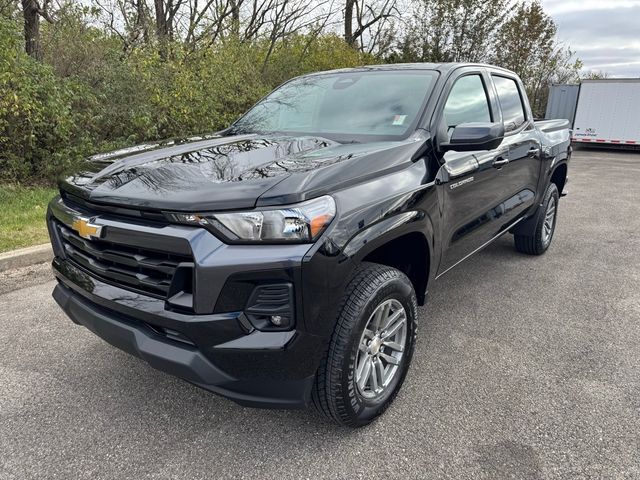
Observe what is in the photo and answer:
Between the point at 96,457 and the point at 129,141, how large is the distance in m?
6.38

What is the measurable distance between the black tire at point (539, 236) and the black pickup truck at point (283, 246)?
2066 millimetres

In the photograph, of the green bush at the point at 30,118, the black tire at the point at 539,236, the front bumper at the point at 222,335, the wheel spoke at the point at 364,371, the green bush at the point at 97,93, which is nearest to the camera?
the front bumper at the point at 222,335

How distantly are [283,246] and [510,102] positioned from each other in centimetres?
316

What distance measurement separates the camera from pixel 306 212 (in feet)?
6.17

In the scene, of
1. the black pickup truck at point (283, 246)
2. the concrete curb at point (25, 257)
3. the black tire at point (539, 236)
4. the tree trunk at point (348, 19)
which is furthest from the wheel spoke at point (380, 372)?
the tree trunk at point (348, 19)

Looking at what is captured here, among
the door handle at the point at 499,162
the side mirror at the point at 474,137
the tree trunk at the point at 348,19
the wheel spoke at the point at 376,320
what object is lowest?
the wheel spoke at the point at 376,320

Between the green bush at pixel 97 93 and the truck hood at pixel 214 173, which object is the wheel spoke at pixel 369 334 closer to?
the truck hood at pixel 214 173

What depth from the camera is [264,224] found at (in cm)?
184

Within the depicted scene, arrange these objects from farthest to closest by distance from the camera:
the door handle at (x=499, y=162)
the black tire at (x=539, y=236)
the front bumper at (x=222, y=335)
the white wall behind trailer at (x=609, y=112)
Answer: the white wall behind trailer at (x=609, y=112) → the black tire at (x=539, y=236) → the door handle at (x=499, y=162) → the front bumper at (x=222, y=335)

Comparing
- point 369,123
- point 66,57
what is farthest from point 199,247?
point 66,57

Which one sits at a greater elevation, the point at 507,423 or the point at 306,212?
the point at 306,212

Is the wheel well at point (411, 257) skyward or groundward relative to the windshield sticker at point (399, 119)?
groundward

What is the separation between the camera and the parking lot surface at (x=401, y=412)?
211 cm

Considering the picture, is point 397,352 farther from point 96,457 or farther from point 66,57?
point 66,57
